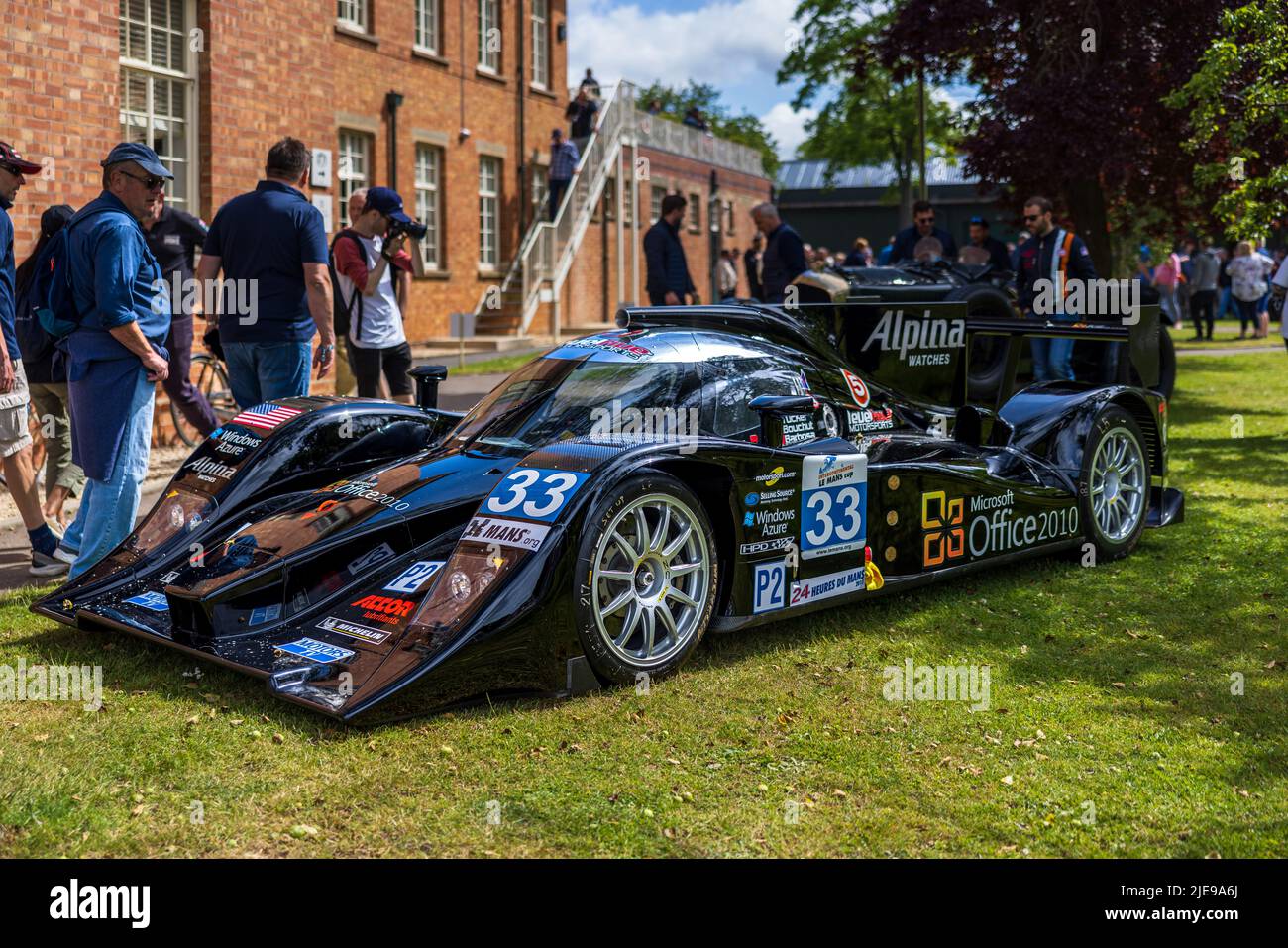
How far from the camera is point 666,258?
1191 cm

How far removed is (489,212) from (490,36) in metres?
3.31

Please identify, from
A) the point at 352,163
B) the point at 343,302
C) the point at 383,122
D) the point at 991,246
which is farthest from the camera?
the point at 383,122

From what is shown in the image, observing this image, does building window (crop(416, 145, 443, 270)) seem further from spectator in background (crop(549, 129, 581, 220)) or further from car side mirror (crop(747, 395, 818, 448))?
car side mirror (crop(747, 395, 818, 448))

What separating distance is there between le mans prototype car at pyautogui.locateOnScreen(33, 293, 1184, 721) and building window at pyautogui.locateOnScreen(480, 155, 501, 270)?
19469mm

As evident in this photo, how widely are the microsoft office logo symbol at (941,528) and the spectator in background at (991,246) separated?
270 inches

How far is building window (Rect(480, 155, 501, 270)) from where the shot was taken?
2559cm

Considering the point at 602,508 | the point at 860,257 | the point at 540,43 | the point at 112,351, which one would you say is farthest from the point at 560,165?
the point at 602,508

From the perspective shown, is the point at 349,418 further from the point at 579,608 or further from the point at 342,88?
the point at 342,88

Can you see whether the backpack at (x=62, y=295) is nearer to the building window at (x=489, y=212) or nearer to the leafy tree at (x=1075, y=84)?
the leafy tree at (x=1075, y=84)

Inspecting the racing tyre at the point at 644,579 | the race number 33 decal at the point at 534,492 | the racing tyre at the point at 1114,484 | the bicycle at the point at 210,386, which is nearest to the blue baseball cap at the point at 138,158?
the race number 33 decal at the point at 534,492

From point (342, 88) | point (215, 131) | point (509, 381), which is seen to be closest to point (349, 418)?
point (509, 381)

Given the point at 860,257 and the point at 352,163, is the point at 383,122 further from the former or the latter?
the point at 860,257

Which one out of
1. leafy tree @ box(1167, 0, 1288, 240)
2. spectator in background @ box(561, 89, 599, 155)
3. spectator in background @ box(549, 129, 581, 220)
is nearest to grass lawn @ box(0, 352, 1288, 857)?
leafy tree @ box(1167, 0, 1288, 240)
